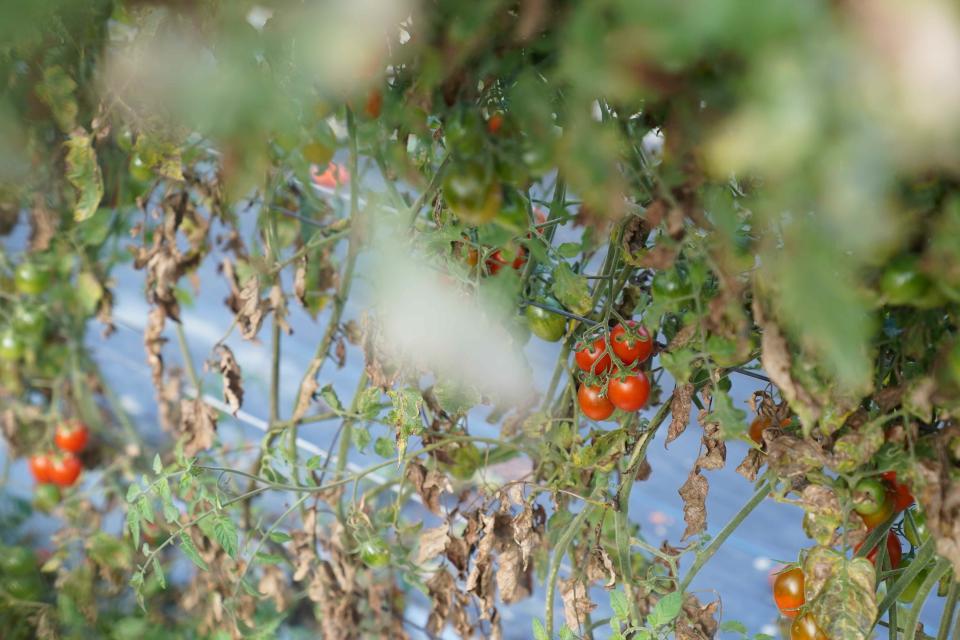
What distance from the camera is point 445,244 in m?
0.89

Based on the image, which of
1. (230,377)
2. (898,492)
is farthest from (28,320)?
(898,492)

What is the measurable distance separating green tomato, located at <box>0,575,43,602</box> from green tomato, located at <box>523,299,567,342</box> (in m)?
1.28

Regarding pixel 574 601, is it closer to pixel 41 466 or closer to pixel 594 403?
pixel 594 403

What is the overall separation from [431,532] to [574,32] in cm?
77

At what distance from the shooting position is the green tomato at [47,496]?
1.78m

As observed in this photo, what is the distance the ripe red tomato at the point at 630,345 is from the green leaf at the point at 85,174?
64 cm

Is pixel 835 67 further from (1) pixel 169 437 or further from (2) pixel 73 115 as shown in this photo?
(1) pixel 169 437

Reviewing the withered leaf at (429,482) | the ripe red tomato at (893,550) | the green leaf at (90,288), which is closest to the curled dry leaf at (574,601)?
the withered leaf at (429,482)

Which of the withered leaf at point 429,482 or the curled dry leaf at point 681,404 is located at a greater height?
the curled dry leaf at point 681,404

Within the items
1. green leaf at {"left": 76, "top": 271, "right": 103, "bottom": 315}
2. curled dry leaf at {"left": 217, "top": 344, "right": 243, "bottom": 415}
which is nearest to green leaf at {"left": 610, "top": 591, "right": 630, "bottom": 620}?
curled dry leaf at {"left": 217, "top": 344, "right": 243, "bottom": 415}

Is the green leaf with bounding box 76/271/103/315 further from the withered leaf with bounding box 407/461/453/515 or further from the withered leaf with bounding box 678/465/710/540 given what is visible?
the withered leaf with bounding box 678/465/710/540

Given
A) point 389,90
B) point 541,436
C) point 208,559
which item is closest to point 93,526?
point 208,559

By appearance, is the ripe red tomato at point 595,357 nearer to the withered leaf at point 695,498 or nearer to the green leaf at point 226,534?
the withered leaf at point 695,498

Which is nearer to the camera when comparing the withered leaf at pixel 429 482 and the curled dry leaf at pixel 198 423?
the withered leaf at pixel 429 482
